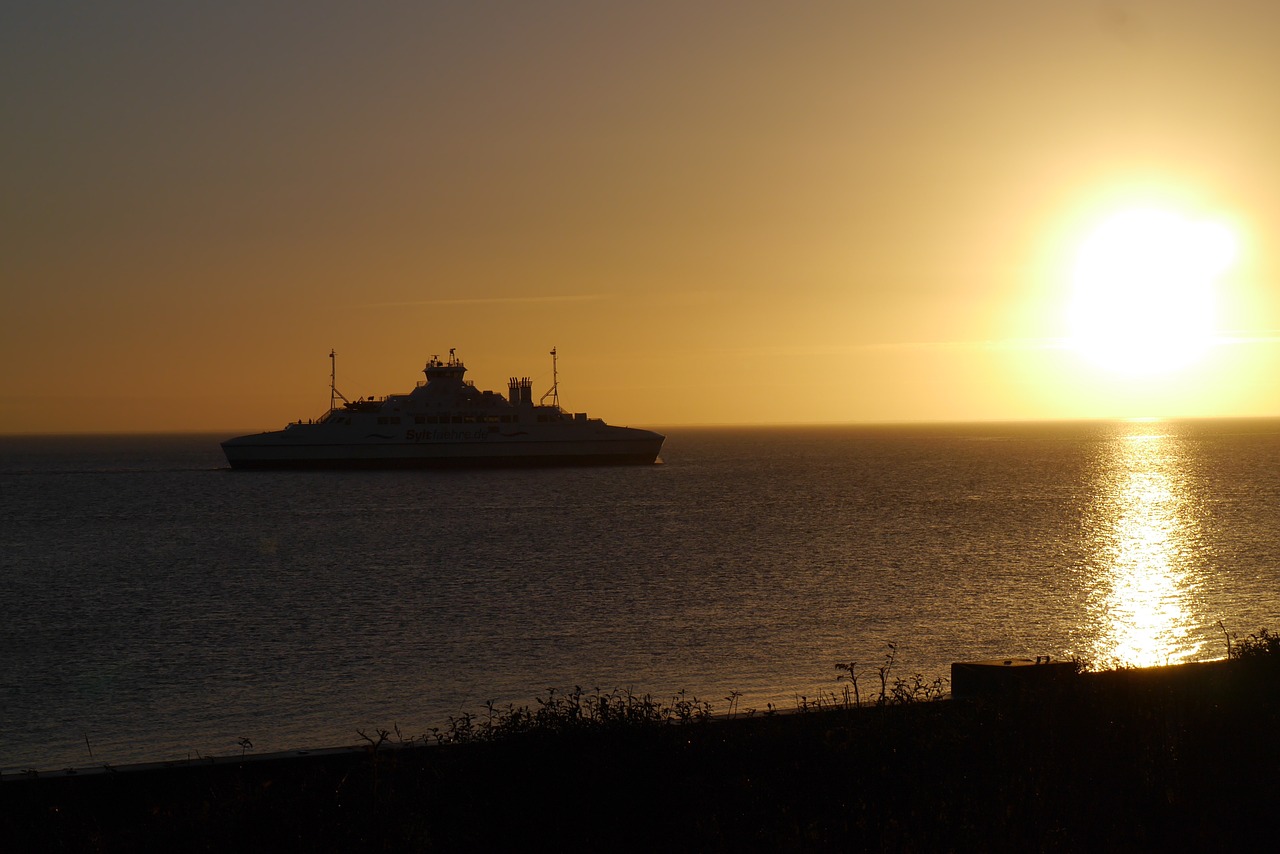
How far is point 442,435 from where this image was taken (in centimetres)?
11012

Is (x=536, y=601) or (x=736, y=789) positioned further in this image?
(x=536, y=601)

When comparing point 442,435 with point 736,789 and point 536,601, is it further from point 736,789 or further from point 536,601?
point 736,789

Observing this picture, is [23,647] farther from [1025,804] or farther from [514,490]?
[514,490]

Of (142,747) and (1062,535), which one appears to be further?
(1062,535)

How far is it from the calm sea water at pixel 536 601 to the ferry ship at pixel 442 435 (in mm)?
32037

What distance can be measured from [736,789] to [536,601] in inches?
938

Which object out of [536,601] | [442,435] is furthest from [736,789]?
[442,435]

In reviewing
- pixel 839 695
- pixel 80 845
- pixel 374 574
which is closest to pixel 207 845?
pixel 80 845

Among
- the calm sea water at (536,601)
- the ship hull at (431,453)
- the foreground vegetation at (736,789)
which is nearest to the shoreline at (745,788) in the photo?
the foreground vegetation at (736,789)

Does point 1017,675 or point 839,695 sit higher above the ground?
point 1017,675

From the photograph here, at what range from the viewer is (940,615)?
28953 millimetres

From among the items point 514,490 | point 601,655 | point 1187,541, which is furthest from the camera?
point 514,490

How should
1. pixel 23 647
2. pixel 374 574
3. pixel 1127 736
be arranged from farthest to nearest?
1. pixel 374 574
2. pixel 23 647
3. pixel 1127 736

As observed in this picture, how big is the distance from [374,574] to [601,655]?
18329mm
